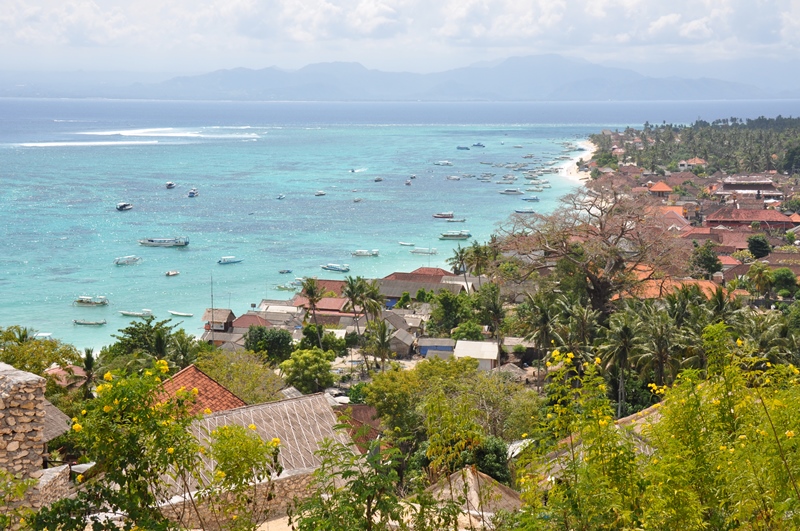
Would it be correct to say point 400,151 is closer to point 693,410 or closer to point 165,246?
point 165,246

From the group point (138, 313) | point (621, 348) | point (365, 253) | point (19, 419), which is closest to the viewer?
point (19, 419)

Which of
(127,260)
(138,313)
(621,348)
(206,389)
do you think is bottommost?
(138,313)

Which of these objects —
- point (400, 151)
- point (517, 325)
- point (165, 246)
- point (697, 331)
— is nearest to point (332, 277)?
point (165, 246)

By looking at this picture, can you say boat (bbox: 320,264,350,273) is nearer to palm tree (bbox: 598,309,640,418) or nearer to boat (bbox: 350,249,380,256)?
boat (bbox: 350,249,380,256)

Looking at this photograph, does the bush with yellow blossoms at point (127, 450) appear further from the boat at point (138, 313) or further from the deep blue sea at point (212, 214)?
the boat at point (138, 313)

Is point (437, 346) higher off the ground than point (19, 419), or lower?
lower

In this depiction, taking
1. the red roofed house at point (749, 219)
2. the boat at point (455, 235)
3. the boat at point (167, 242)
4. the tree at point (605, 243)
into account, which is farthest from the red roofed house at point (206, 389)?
the red roofed house at point (749, 219)

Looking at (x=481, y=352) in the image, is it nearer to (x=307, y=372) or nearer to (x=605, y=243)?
(x=605, y=243)

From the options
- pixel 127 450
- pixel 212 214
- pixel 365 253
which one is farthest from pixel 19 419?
pixel 212 214
